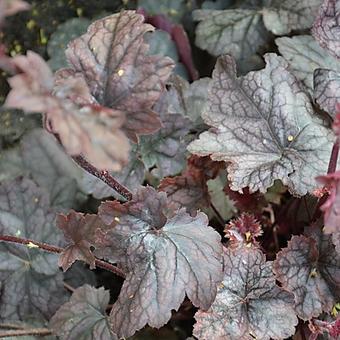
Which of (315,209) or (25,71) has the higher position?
(25,71)

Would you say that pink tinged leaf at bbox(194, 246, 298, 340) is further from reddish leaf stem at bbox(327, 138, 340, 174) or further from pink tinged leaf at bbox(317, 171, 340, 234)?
pink tinged leaf at bbox(317, 171, 340, 234)

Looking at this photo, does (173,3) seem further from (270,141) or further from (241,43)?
(270,141)

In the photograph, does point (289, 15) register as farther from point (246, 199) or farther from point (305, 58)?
point (246, 199)

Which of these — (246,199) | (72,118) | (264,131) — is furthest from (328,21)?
(72,118)

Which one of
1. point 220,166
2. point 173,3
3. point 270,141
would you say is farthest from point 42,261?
point 173,3

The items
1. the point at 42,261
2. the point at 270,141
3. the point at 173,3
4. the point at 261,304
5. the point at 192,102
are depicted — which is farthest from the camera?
the point at 173,3

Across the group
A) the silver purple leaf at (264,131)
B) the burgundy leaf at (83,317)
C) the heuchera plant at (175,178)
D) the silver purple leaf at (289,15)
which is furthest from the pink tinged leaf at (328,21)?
the burgundy leaf at (83,317)
